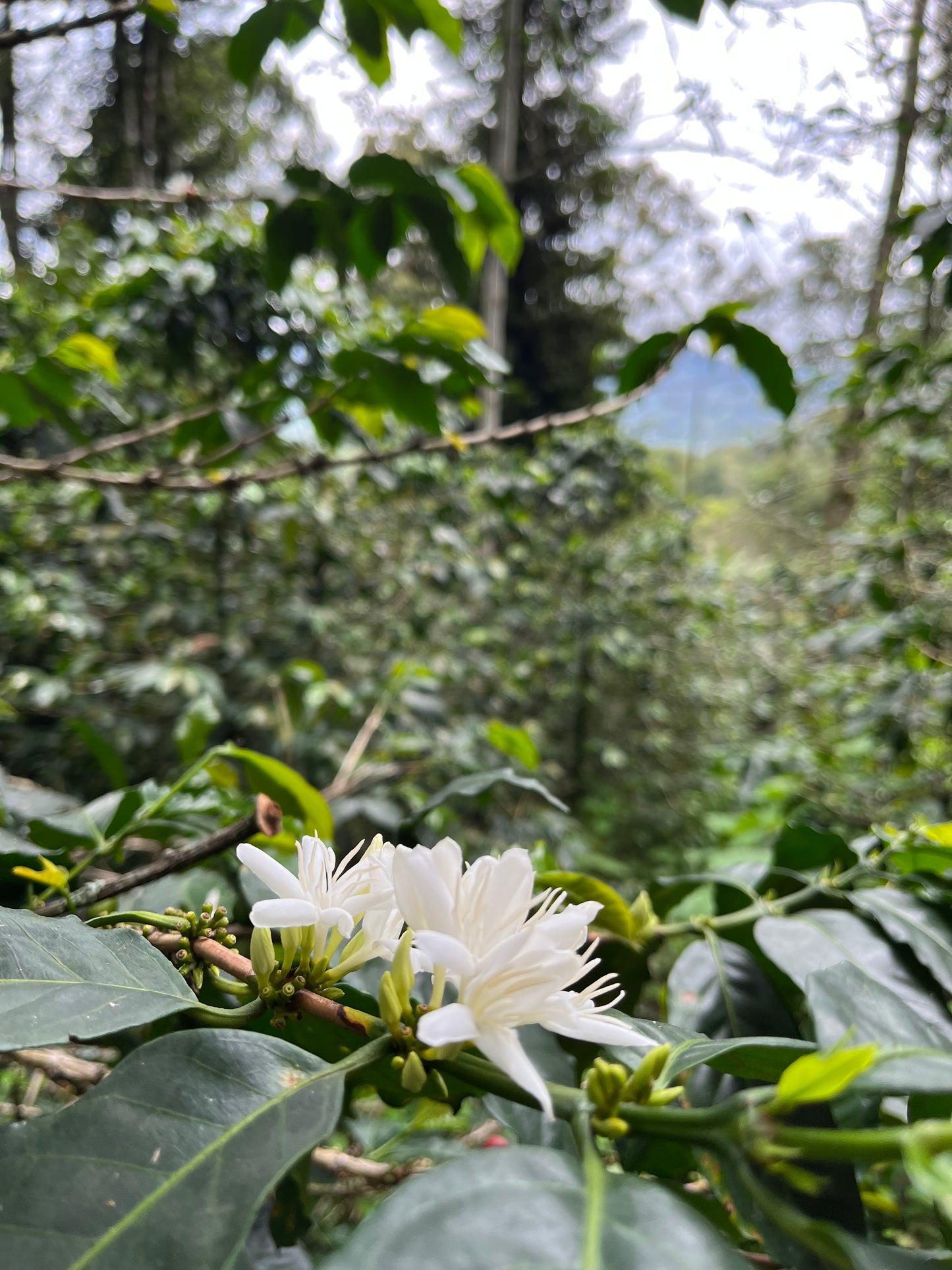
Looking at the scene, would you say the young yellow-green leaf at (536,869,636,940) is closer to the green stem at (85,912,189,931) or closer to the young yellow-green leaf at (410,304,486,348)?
the green stem at (85,912,189,931)

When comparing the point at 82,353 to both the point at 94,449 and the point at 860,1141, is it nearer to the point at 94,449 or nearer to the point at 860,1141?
the point at 94,449

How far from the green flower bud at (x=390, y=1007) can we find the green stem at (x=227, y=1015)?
6 centimetres

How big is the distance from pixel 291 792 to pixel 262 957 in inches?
8.4

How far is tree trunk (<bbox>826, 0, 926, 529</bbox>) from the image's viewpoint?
Result: 66.5 inches

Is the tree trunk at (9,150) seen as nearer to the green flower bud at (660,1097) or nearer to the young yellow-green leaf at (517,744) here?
the young yellow-green leaf at (517,744)

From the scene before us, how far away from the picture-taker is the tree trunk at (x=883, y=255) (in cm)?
169

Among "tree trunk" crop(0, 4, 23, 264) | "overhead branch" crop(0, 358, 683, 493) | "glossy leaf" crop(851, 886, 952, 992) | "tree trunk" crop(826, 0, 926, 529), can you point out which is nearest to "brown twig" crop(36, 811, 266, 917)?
"glossy leaf" crop(851, 886, 952, 992)

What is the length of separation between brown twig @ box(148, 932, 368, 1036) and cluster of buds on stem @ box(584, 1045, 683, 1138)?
85mm

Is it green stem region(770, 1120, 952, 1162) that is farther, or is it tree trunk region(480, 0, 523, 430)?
tree trunk region(480, 0, 523, 430)

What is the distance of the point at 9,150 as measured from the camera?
5.82ft

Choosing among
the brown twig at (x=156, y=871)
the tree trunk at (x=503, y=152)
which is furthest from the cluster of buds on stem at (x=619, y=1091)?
the tree trunk at (x=503, y=152)

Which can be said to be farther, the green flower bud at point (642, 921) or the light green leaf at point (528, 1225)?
the green flower bud at point (642, 921)

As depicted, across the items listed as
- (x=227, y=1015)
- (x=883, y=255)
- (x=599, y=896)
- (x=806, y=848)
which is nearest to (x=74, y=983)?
(x=227, y=1015)

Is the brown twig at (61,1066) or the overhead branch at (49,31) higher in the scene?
the overhead branch at (49,31)
